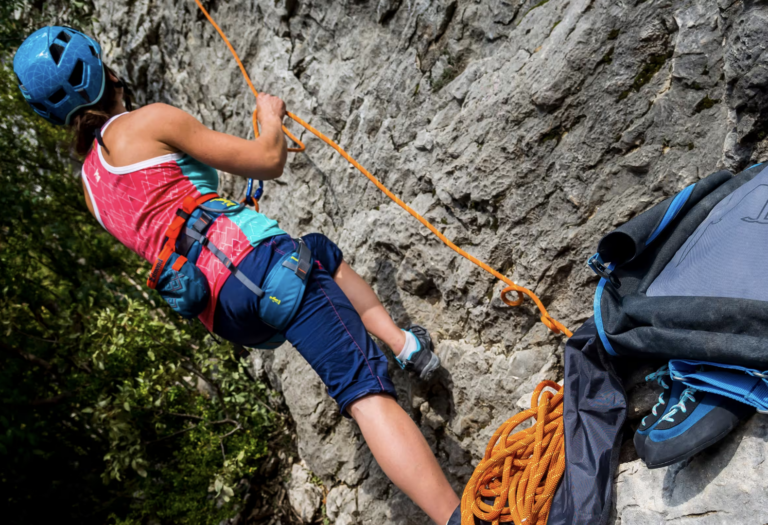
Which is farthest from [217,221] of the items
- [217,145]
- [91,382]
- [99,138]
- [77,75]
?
[91,382]

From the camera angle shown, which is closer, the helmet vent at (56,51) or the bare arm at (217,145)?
the bare arm at (217,145)

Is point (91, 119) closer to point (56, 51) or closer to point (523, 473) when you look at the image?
point (56, 51)

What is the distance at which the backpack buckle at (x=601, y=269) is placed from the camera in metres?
1.93

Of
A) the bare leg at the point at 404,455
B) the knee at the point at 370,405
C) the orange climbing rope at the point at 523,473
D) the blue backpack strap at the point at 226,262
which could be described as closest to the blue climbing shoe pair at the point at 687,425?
the orange climbing rope at the point at 523,473

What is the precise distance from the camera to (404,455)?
2.16 meters

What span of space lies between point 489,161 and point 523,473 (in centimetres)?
150

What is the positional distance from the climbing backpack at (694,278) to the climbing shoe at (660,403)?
113mm

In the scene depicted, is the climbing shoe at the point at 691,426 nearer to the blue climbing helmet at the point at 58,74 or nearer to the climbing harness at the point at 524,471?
the climbing harness at the point at 524,471

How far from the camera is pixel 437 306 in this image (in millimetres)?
3037

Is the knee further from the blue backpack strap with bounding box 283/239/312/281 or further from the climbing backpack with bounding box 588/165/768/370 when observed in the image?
the climbing backpack with bounding box 588/165/768/370

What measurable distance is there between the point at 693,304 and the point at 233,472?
3.03m

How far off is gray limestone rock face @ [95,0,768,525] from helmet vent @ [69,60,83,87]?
1533mm

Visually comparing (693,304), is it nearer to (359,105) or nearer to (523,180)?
(523,180)


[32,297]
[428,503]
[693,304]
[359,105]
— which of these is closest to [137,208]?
[359,105]
